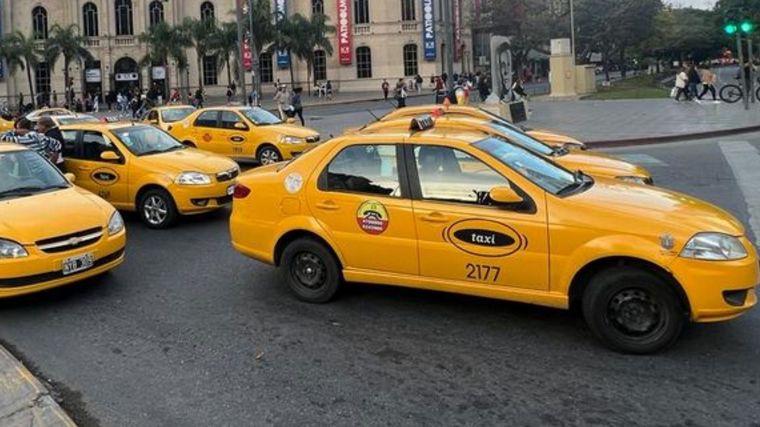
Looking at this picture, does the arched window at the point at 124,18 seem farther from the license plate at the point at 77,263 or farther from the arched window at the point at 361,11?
the license plate at the point at 77,263

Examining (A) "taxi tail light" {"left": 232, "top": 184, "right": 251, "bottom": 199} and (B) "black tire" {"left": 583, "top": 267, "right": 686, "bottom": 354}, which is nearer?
(B) "black tire" {"left": 583, "top": 267, "right": 686, "bottom": 354}

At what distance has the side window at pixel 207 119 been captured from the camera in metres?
17.4

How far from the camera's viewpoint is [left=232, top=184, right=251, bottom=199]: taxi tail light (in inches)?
268

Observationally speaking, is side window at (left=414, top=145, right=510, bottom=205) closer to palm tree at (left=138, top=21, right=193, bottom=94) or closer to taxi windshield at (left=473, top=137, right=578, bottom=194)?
taxi windshield at (left=473, top=137, right=578, bottom=194)

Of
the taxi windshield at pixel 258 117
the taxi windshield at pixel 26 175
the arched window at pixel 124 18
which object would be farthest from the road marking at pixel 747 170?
the arched window at pixel 124 18

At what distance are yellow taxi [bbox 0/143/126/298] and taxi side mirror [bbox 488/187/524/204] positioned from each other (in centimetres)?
385

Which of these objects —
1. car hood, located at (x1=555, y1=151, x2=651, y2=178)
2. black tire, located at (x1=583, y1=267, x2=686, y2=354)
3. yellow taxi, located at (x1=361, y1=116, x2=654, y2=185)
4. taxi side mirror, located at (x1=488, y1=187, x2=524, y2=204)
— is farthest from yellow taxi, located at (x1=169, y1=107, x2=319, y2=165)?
black tire, located at (x1=583, y1=267, x2=686, y2=354)

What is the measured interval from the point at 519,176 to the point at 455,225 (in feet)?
2.02

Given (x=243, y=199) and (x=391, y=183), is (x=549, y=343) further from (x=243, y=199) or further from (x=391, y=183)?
(x=243, y=199)

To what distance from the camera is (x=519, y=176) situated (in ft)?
18.4

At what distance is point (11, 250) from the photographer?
639 centimetres

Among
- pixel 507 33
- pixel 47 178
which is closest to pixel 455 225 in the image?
pixel 47 178

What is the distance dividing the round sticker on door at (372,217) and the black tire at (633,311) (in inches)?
68.0

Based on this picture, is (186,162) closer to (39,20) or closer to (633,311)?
(633,311)
